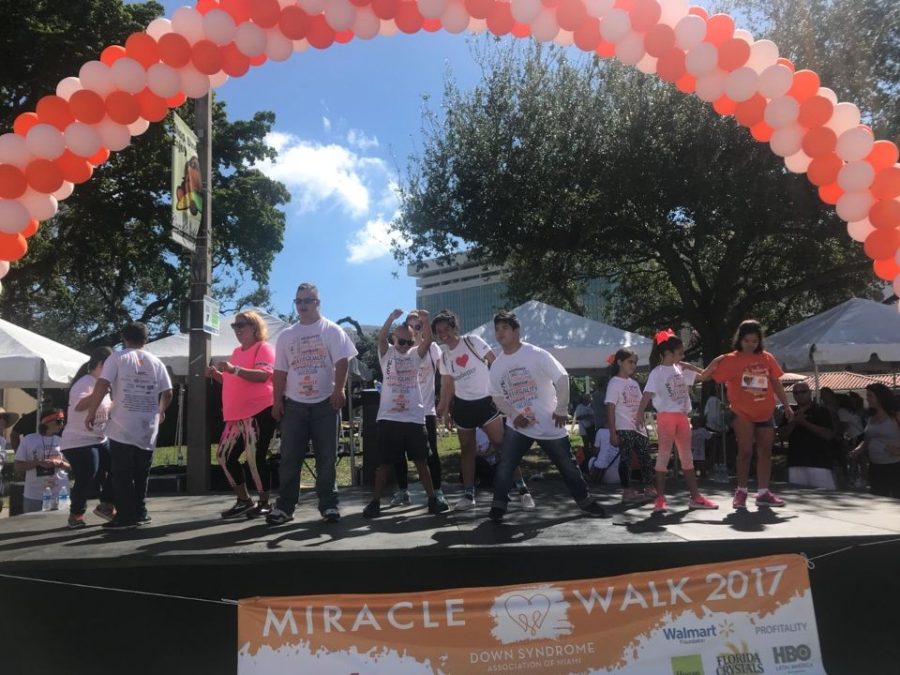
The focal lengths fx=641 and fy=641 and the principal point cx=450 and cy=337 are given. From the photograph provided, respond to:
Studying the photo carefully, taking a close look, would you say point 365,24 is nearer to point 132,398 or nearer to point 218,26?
point 218,26

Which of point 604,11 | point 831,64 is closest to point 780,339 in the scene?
point 831,64

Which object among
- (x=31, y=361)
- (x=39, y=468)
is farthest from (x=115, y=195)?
(x=39, y=468)

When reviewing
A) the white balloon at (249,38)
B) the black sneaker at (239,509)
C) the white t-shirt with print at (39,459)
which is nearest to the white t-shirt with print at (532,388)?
the black sneaker at (239,509)

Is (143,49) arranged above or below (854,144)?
above

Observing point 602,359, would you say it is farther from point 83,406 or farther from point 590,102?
→ point 83,406

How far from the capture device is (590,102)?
14.1m

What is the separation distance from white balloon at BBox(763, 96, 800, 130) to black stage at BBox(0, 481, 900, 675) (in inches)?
121

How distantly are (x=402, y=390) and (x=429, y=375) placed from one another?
518mm

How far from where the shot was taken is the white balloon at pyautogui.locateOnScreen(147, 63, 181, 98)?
4797 millimetres

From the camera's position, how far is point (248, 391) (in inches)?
206

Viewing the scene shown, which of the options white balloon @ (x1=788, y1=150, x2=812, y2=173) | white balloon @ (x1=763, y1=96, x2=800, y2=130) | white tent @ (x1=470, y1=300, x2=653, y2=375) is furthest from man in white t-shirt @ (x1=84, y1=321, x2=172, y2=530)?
white tent @ (x1=470, y1=300, x2=653, y2=375)

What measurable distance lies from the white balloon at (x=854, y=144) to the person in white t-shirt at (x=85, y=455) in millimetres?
6023

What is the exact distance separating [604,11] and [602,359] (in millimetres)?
6611

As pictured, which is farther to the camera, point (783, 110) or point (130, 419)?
point (783, 110)
